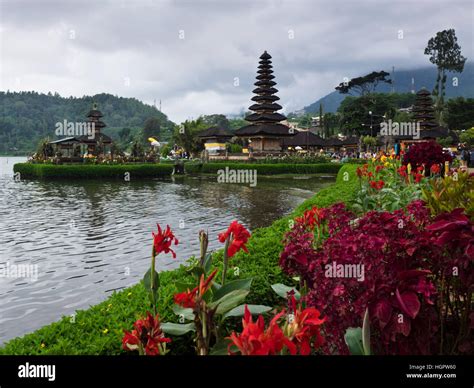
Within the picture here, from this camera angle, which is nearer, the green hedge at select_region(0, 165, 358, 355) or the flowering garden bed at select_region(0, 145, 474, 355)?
the flowering garden bed at select_region(0, 145, 474, 355)

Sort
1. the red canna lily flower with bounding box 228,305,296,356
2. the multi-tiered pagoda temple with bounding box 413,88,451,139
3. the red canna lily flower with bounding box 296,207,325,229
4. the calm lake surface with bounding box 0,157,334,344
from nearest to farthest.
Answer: the red canna lily flower with bounding box 228,305,296,356 < the red canna lily flower with bounding box 296,207,325,229 < the calm lake surface with bounding box 0,157,334,344 < the multi-tiered pagoda temple with bounding box 413,88,451,139

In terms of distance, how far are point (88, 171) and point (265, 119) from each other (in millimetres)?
22785

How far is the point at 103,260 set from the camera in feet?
29.2

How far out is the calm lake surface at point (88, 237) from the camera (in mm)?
6661

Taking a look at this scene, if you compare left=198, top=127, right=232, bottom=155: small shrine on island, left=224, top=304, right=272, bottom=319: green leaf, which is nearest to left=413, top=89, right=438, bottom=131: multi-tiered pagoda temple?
left=198, top=127, right=232, bottom=155: small shrine on island

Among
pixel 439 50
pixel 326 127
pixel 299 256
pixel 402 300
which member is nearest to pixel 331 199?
pixel 299 256

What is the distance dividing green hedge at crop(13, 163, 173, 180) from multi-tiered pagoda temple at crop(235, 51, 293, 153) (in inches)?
552

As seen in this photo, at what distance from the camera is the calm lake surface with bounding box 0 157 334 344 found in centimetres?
666

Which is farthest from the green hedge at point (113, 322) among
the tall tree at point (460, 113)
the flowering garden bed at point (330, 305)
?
the tall tree at point (460, 113)

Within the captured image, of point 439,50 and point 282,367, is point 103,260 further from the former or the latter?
point 439,50

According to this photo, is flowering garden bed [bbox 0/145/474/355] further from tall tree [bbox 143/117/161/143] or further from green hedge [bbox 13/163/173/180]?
tall tree [bbox 143/117/161/143]

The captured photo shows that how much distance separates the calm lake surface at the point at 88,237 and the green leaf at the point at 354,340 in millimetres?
4619

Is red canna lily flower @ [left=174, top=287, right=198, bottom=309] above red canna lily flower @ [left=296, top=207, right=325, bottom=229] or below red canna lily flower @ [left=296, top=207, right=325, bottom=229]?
below

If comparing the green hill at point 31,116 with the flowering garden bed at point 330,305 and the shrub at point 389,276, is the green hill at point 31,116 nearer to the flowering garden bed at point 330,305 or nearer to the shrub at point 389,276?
the flowering garden bed at point 330,305
